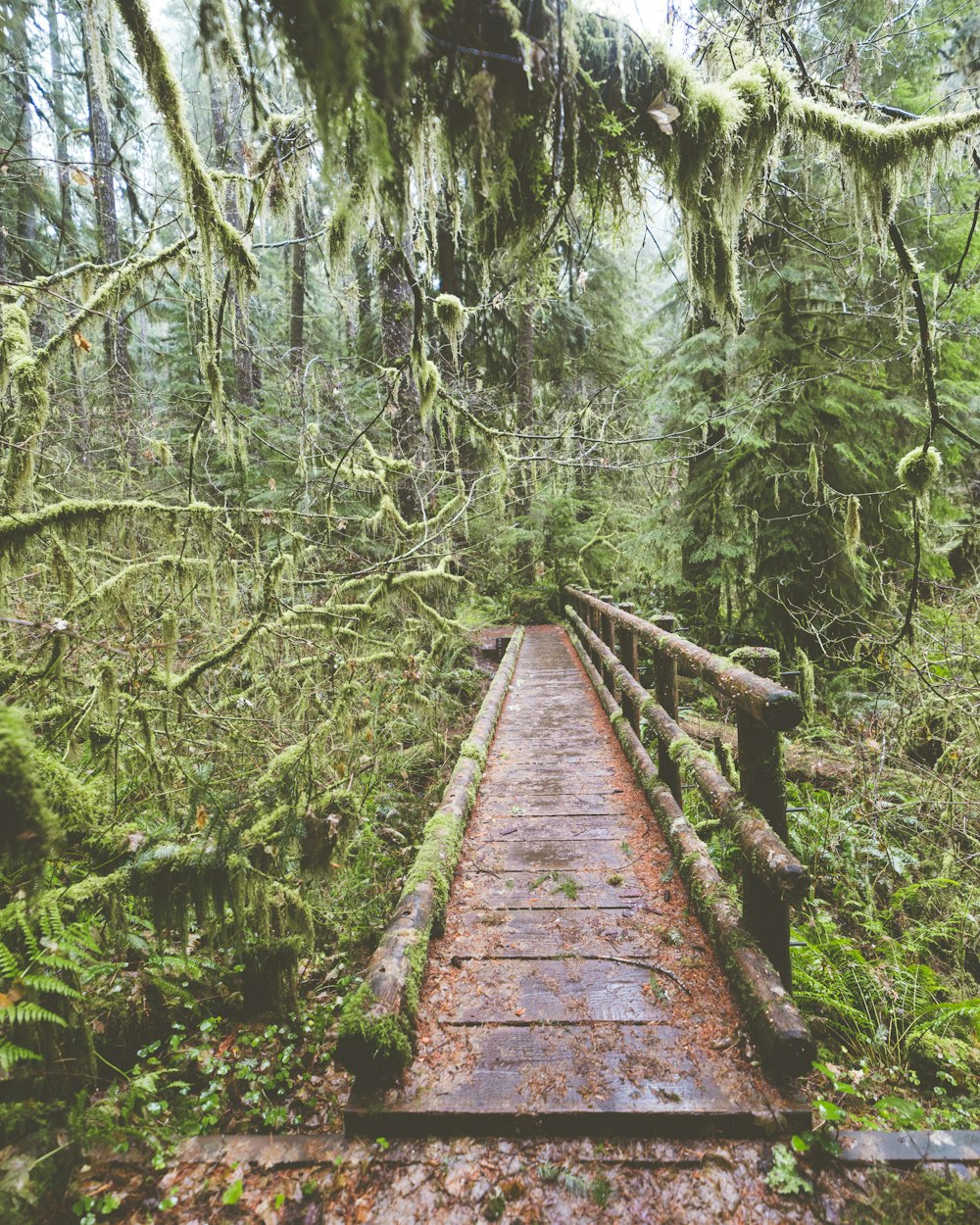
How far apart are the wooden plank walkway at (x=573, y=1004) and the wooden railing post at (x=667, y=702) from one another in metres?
0.30

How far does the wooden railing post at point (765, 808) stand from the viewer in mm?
2576

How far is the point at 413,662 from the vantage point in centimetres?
748

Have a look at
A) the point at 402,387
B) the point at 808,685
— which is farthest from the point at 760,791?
the point at 402,387

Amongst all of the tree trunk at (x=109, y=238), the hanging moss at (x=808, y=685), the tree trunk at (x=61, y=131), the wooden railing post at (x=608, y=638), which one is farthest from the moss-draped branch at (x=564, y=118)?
the tree trunk at (x=109, y=238)

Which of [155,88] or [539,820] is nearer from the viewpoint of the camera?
[155,88]

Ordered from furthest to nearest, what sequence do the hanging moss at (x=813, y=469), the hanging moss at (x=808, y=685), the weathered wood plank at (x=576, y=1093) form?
the hanging moss at (x=813, y=469), the hanging moss at (x=808, y=685), the weathered wood plank at (x=576, y=1093)

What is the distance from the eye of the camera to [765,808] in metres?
2.79

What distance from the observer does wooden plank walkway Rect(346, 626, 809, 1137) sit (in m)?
2.16

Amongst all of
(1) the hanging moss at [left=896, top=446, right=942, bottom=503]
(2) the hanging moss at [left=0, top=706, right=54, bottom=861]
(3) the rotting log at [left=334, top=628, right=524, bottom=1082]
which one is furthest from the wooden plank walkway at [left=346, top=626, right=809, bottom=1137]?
(1) the hanging moss at [left=896, top=446, right=942, bottom=503]

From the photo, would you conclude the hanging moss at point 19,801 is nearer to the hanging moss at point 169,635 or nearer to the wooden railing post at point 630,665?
the hanging moss at point 169,635

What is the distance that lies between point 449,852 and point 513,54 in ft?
12.8

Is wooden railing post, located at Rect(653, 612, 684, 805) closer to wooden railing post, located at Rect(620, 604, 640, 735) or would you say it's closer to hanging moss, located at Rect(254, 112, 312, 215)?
wooden railing post, located at Rect(620, 604, 640, 735)

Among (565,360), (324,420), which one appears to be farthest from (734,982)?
(565,360)

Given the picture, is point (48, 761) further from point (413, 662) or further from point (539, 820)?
point (413, 662)
